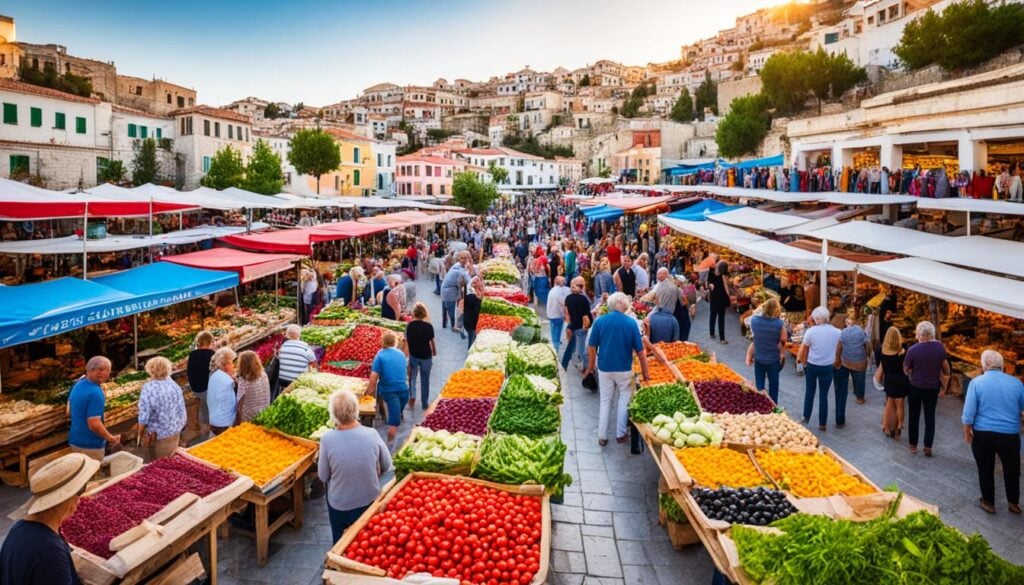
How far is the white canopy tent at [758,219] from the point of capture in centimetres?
1249

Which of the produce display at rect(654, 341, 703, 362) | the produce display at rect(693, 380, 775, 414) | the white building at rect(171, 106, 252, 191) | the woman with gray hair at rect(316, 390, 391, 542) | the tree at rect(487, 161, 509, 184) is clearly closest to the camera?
the woman with gray hair at rect(316, 390, 391, 542)

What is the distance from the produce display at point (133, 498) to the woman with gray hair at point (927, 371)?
6.62 m

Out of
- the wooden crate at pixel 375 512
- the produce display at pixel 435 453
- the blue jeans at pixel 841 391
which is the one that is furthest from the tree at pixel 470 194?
the wooden crate at pixel 375 512

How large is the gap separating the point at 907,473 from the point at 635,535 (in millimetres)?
3129

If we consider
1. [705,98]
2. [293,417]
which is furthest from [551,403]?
[705,98]

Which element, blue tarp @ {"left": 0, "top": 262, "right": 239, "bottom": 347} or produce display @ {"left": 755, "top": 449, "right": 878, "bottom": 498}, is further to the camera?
blue tarp @ {"left": 0, "top": 262, "right": 239, "bottom": 347}

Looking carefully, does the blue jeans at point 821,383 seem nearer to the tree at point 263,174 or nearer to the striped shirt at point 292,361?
the striped shirt at point 292,361

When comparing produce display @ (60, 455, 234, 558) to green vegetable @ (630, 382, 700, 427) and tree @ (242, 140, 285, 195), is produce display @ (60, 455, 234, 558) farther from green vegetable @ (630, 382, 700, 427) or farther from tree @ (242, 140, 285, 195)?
tree @ (242, 140, 285, 195)

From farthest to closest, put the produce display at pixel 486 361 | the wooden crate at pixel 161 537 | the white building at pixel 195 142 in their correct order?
the white building at pixel 195 142 → the produce display at pixel 486 361 → the wooden crate at pixel 161 537

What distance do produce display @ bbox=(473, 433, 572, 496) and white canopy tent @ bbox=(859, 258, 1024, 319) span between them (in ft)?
16.4

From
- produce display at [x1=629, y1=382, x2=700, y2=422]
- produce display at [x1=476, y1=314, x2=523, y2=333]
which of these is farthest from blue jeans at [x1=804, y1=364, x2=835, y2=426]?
produce display at [x1=476, y1=314, x2=523, y2=333]

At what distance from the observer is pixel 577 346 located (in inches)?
390

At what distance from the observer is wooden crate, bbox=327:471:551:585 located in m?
3.57

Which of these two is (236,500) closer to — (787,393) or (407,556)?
(407,556)
